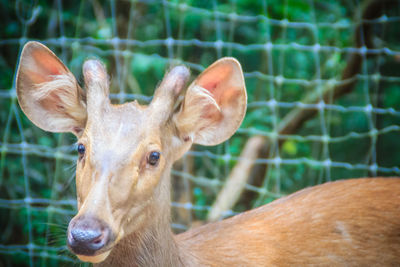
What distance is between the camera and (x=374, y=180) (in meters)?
3.10

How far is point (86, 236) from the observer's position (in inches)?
77.5

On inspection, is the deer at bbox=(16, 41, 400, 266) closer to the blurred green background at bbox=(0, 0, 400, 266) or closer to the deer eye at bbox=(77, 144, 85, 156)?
the deer eye at bbox=(77, 144, 85, 156)

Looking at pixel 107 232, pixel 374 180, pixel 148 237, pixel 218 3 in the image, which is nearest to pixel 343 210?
pixel 374 180

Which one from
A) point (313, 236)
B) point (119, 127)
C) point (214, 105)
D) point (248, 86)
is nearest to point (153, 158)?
point (119, 127)

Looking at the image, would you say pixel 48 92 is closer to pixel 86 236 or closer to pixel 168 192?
pixel 168 192

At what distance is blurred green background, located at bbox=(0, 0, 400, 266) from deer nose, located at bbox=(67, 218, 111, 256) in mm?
2036

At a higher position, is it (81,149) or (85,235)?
(81,149)

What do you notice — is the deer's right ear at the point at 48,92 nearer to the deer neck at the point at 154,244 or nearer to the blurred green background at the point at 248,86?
the deer neck at the point at 154,244

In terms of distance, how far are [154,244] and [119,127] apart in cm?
57

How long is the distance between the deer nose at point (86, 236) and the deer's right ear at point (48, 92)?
74cm

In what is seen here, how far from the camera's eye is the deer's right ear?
256 centimetres

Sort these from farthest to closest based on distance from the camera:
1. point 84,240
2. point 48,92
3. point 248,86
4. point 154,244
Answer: point 248,86 < point 48,92 < point 154,244 < point 84,240

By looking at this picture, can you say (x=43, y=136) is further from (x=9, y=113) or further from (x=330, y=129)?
(x=330, y=129)

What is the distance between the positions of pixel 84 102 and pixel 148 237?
2.39 ft
